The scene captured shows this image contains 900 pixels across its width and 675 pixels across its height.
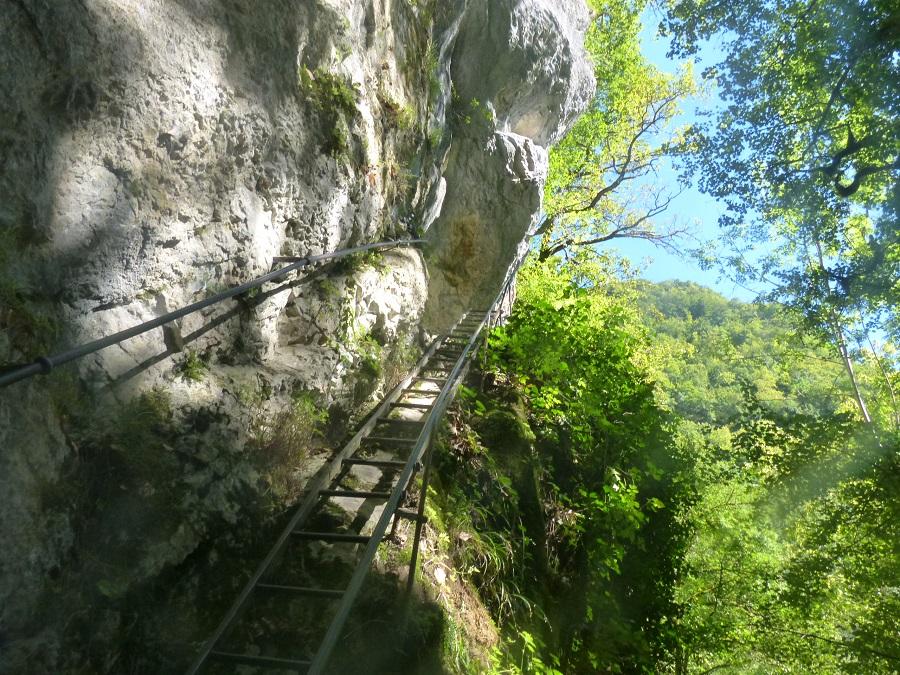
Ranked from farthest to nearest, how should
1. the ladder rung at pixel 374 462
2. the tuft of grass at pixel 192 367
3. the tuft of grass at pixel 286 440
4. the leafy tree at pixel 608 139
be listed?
1. the leafy tree at pixel 608 139
2. the ladder rung at pixel 374 462
3. the tuft of grass at pixel 286 440
4. the tuft of grass at pixel 192 367

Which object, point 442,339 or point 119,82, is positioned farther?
point 442,339

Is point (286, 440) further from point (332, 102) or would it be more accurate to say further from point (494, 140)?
point (494, 140)

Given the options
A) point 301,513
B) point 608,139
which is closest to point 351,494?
point 301,513

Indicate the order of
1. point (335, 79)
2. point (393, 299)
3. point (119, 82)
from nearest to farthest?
point (119, 82) < point (335, 79) < point (393, 299)

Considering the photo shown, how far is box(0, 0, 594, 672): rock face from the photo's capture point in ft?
7.46

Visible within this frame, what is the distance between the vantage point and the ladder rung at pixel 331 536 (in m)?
3.37

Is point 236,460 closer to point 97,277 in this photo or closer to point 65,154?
point 97,277

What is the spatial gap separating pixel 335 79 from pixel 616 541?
647 cm

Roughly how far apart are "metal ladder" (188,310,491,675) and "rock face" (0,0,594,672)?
0.93ft

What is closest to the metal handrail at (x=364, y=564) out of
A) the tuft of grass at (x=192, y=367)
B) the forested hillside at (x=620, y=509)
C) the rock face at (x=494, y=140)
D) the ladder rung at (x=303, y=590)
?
the ladder rung at (x=303, y=590)

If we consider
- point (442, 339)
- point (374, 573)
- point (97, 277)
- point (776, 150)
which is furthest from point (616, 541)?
point (776, 150)

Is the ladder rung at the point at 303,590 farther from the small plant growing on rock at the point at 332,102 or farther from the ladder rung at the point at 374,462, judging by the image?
the small plant growing on rock at the point at 332,102

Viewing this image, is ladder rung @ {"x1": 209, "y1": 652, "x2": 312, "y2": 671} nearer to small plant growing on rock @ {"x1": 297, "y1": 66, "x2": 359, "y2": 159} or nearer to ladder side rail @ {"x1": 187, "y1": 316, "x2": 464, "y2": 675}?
ladder side rail @ {"x1": 187, "y1": 316, "x2": 464, "y2": 675}

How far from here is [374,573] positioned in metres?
3.45
